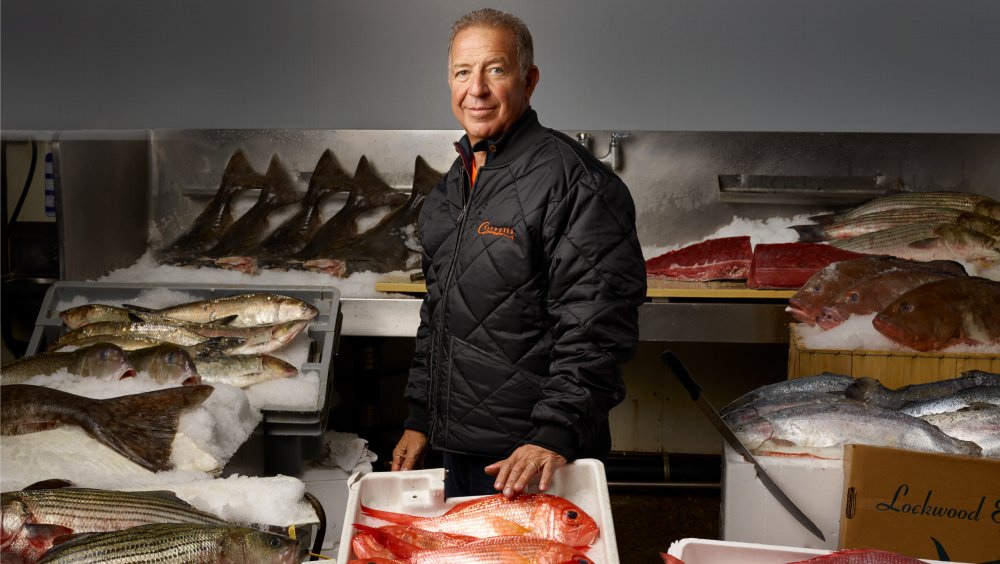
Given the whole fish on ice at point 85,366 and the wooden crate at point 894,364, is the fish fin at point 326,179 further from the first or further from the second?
the wooden crate at point 894,364

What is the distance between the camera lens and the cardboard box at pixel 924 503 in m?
2.15

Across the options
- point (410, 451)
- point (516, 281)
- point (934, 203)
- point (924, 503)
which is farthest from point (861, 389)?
point (934, 203)

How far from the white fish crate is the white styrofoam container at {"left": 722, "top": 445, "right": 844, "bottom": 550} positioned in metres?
1.19

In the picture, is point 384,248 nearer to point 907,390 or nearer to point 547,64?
point 547,64

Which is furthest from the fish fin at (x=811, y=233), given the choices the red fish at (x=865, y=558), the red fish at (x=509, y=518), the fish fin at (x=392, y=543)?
the fish fin at (x=392, y=543)

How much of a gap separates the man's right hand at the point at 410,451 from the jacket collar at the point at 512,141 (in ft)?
2.33

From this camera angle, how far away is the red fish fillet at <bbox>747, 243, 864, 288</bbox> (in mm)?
3840

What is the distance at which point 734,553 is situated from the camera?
1779mm

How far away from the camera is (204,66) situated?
4.87 meters

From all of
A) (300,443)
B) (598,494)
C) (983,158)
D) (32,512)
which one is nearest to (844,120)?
(983,158)

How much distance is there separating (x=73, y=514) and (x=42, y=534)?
0.07 m

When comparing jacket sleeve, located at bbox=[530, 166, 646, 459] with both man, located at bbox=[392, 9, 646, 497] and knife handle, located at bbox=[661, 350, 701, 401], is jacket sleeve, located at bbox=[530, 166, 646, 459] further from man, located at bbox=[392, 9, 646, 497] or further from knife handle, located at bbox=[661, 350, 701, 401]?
knife handle, located at bbox=[661, 350, 701, 401]

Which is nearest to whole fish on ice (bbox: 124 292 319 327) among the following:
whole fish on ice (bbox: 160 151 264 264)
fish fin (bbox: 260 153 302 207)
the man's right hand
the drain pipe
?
the man's right hand

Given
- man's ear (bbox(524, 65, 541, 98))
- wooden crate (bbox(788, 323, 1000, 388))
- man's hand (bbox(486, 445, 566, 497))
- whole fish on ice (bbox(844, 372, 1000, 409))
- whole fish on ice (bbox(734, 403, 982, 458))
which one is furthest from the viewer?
wooden crate (bbox(788, 323, 1000, 388))
